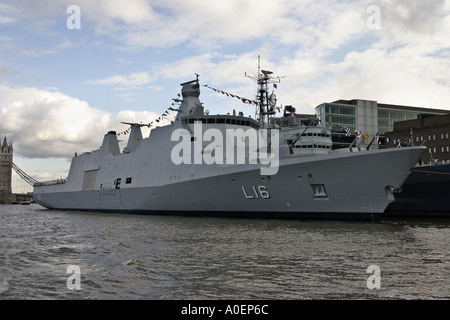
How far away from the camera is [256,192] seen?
719 inches

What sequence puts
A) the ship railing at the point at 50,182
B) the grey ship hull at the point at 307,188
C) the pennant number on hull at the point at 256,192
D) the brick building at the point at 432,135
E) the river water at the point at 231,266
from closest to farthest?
the river water at the point at 231,266 < the grey ship hull at the point at 307,188 < the pennant number on hull at the point at 256,192 < the ship railing at the point at 50,182 < the brick building at the point at 432,135

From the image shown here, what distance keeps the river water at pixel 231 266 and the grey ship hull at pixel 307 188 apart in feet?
8.57

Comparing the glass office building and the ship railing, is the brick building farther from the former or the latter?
the ship railing

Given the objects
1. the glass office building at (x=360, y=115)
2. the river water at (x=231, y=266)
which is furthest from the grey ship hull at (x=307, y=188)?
the glass office building at (x=360, y=115)

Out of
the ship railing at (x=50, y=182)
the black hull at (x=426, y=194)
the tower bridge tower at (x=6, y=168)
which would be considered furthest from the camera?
the tower bridge tower at (x=6, y=168)

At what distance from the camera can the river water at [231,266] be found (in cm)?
655

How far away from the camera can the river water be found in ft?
21.5

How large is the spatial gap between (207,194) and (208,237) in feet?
23.5

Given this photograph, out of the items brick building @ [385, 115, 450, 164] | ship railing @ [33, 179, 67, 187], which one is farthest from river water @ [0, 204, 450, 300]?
brick building @ [385, 115, 450, 164]

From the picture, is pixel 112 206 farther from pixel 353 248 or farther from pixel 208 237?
pixel 353 248

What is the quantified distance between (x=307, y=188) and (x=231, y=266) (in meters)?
9.43

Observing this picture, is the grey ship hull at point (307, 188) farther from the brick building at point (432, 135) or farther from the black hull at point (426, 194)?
the brick building at point (432, 135)

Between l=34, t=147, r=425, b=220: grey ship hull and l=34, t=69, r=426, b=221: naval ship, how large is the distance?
40 millimetres
